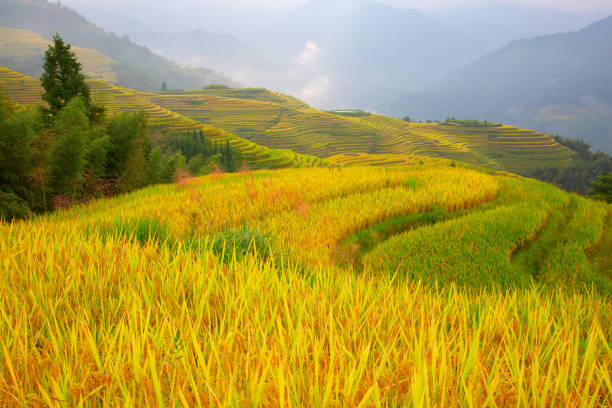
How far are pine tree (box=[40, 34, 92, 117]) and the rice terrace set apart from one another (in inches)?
4.1

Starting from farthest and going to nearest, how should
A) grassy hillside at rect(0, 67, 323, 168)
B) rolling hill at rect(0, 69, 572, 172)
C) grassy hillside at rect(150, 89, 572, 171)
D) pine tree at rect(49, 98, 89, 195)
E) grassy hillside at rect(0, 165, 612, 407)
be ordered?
grassy hillside at rect(150, 89, 572, 171) → rolling hill at rect(0, 69, 572, 172) → grassy hillside at rect(0, 67, 323, 168) → pine tree at rect(49, 98, 89, 195) → grassy hillside at rect(0, 165, 612, 407)

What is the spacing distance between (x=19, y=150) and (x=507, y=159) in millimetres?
163711

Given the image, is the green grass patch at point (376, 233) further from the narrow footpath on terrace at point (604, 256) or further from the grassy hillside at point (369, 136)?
the grassy hillside at point (369, 136)

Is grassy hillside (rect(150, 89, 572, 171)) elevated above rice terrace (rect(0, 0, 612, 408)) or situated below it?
above

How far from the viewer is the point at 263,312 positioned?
1.19m

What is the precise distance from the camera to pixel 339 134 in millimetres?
162125

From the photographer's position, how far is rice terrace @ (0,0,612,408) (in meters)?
0.80

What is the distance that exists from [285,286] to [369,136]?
166m

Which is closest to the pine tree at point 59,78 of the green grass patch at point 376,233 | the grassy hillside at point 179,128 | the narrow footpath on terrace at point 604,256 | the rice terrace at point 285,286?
the rice terrace at point 285,286

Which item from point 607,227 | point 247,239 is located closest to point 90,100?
point 247,239

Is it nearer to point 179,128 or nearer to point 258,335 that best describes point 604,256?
point 258,335

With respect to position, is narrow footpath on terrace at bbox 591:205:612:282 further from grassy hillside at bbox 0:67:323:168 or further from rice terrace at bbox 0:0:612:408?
grassy hillside at bbox 0:67:323:168

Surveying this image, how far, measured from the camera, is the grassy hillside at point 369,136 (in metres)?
135

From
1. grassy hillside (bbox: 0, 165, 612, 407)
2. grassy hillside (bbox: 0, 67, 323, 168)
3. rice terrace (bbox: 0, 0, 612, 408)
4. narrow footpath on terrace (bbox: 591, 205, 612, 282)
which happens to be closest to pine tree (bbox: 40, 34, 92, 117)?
rice terrace (bbox: 0, 0, 612, 408)
